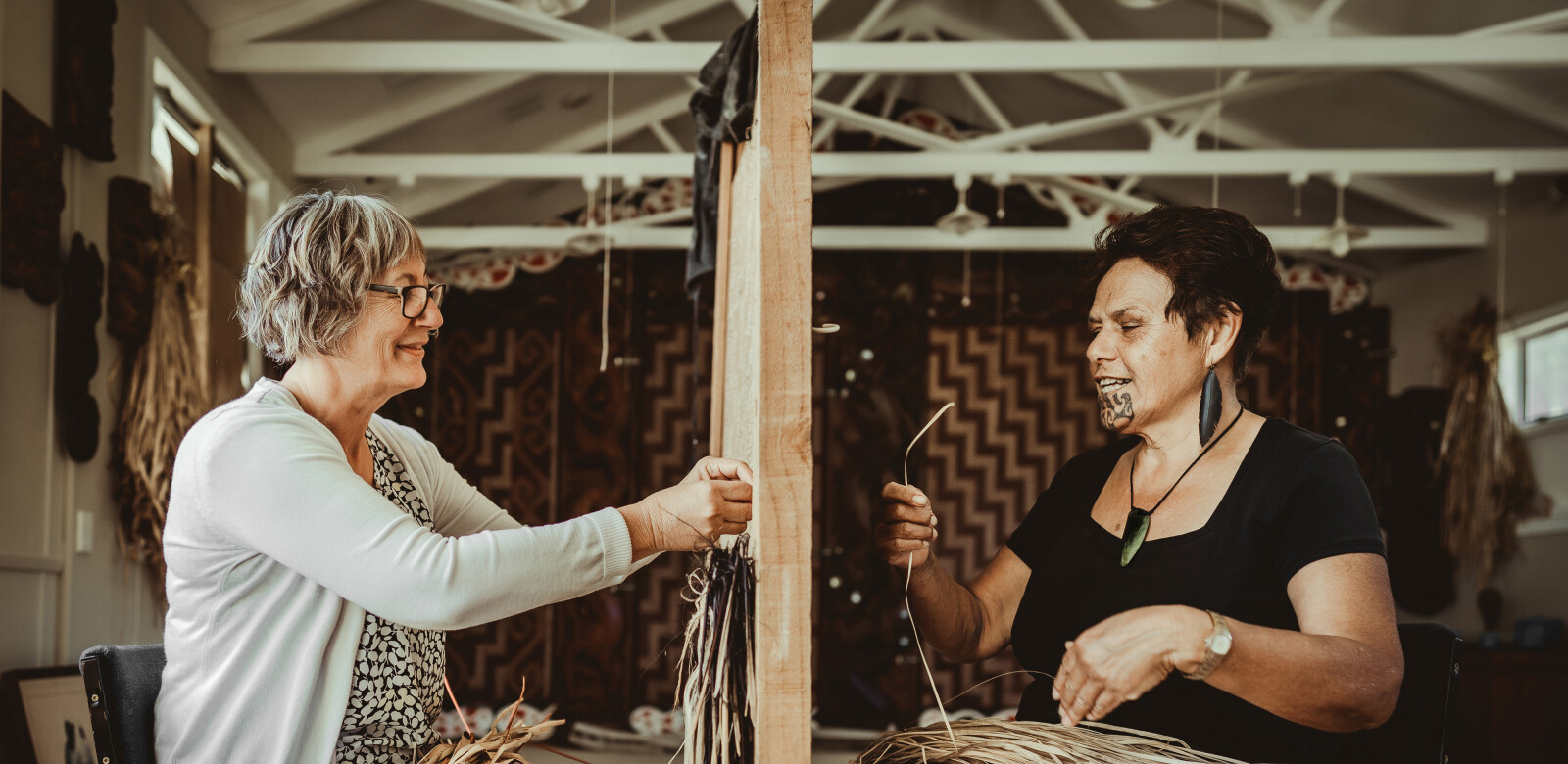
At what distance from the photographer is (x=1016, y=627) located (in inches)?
85.7

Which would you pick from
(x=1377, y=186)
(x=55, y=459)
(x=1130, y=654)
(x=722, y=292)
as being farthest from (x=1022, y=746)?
(x=1377, y=186)

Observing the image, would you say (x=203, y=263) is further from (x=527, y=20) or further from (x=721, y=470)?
(x=721, y=470)

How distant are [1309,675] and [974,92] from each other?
20.4 ft

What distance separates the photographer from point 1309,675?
1601 mm

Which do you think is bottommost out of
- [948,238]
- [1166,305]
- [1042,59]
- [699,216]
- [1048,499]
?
[1048,499]

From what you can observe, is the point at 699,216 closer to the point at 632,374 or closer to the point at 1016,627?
the point at 1016,627

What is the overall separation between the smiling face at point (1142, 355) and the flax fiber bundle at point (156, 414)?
3.42m

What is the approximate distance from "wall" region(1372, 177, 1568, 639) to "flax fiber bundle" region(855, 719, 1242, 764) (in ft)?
19.8

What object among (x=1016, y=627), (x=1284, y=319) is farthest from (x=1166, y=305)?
(x=1284, y=319)

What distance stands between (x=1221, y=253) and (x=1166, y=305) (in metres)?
0.12

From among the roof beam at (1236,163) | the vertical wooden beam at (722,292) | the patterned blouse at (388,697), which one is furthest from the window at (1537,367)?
the patterned blouse at (388,697)

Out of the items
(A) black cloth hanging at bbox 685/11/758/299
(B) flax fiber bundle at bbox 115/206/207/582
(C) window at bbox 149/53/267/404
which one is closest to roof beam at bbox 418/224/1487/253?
(C) window at bbox 149/53/267/404

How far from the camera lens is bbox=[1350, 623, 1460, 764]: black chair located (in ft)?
6.21

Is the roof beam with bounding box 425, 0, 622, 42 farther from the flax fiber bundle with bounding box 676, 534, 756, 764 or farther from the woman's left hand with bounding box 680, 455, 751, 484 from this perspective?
the flax fiber bundle with bounding box 676, 534, 756, 764
